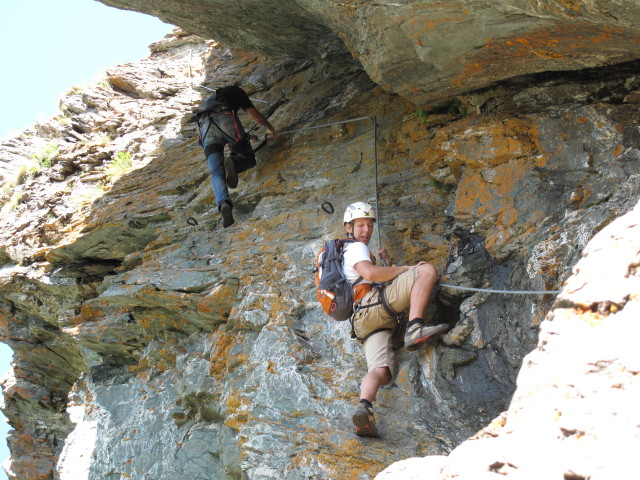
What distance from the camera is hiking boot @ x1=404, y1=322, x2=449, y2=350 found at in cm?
607

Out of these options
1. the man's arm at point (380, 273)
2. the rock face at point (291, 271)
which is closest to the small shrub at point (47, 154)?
the rock face at point (291, 271)

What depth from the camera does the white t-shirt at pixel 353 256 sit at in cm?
671

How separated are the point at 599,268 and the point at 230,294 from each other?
219 inches

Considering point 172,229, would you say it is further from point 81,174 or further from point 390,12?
point 390,12

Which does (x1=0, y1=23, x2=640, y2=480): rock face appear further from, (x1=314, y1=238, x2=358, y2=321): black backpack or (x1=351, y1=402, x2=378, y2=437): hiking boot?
(x1=314, y1=238, x2=358, y2=321): black backpack

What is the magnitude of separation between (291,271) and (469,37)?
3.21m

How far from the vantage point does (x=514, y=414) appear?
10.4 feet

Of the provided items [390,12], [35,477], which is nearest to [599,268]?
[390,12]

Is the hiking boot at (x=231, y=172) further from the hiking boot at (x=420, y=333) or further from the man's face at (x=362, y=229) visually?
the hiking boot at (x=420, y=333)

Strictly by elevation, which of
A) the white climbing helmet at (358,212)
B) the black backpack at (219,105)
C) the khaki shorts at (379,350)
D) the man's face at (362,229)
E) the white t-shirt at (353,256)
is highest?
the black backpack at (219,105)

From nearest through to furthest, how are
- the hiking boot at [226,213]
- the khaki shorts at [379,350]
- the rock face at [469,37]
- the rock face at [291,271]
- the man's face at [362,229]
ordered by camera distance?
the rock face at [469,37]
the rock face at [291,271]
the khaki shorts at [379,350]
the man's face at [362,229]
the hiking boot at [226,213]

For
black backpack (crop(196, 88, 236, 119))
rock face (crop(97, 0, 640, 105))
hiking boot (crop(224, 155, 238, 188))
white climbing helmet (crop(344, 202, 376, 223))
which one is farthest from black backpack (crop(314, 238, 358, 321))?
black backpack (crop(196, 88, 236, 119))

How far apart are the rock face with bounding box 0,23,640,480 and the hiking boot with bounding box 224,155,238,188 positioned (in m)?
0.31

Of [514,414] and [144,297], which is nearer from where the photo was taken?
[514,414]
